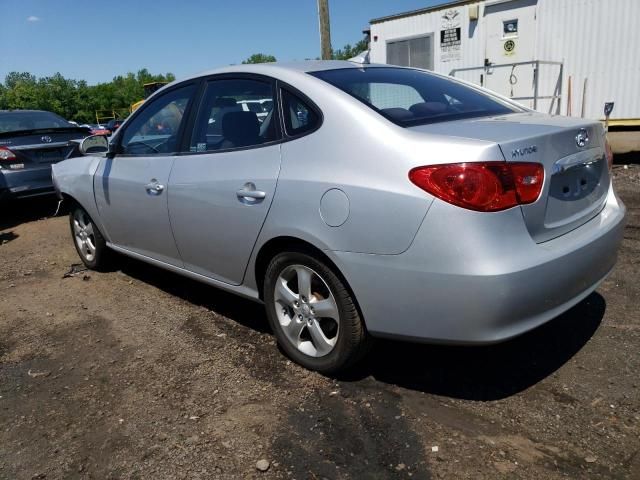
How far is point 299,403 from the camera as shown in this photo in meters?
2.80

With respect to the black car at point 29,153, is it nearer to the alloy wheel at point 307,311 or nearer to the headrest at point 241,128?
the headrest at point 241,128

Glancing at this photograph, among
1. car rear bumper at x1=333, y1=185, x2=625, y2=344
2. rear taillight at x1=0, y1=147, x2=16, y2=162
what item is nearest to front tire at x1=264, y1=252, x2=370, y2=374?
car rear bumper at x1=333, y1=185, x2=625, y2=344

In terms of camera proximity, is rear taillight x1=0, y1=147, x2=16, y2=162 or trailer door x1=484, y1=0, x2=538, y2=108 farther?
trailer door x1=484, y1=0, x2=538, y2=108

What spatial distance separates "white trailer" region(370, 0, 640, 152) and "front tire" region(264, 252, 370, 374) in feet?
26.6

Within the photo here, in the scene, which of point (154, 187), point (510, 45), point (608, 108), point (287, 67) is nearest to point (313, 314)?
point (287, 67)

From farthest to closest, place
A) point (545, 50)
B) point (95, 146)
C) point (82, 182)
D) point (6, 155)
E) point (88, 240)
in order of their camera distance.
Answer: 1. point (545, 50)
2. point (6, 155)
3. point (88, 240)
4. point (82, 182)
5. point (95, 146)

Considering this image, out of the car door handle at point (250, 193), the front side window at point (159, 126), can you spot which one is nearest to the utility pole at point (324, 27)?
the front side window at point (159, 126)

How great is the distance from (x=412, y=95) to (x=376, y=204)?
1.10 metres

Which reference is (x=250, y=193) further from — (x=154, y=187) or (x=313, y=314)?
(x=154, y=187)

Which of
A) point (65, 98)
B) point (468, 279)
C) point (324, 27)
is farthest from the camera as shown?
point (65, 98)

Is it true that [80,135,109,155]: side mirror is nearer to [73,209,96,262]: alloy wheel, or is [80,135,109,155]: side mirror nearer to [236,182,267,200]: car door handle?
[73,209,96,262]: alloy wheel

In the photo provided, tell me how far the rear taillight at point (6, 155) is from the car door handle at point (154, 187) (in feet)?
14.8

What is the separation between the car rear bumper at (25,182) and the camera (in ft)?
23.7

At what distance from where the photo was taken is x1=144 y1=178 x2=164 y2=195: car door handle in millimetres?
3677
